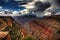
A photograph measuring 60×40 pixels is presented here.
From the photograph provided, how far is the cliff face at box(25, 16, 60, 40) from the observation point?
187cm

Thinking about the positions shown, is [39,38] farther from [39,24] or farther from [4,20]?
A: [4,20]

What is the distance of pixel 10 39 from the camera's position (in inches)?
73.5

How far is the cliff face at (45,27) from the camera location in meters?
1.87

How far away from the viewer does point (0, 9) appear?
74.9 inches

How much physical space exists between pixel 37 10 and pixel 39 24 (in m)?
0.19

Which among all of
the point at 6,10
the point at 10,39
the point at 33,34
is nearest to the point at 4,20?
the point at 6,10

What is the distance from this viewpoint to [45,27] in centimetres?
190

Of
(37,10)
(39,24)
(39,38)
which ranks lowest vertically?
(39,38)

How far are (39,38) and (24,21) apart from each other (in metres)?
0.30

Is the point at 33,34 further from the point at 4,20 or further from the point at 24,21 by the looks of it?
the point at 4,20

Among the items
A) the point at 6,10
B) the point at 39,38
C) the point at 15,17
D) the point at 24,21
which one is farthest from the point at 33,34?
the point at 6,10

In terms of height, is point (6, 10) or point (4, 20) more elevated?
point (6, 10)

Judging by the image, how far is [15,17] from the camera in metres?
1.91

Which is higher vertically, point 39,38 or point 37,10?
point 37,10
